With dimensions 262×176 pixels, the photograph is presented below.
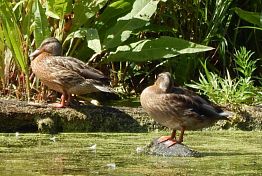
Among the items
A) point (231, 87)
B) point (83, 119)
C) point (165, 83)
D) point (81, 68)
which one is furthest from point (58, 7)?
point (165, 83)

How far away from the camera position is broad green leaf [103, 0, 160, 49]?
27.4 ft

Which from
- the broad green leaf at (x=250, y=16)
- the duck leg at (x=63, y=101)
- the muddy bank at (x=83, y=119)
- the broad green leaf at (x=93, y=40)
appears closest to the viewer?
the muddy bank at (x=83, y=119)

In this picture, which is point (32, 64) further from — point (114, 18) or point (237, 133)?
point (237, 133)

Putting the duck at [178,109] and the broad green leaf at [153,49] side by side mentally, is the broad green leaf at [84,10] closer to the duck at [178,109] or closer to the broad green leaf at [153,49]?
the broad green leaf at [153,49]

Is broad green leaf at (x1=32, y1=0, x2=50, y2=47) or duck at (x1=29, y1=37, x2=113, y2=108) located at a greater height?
broad green leaf at (x1=32, y1=0, x2=50, y2=47)

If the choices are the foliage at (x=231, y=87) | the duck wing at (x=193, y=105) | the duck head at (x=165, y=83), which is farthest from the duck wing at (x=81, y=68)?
the duck wing at (x=193, y=105)

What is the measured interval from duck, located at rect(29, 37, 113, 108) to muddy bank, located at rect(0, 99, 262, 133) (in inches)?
9.7

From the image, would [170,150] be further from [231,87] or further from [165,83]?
[231,87]

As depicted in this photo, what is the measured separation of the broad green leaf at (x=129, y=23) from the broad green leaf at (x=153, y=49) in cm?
10

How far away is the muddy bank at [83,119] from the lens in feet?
23.7

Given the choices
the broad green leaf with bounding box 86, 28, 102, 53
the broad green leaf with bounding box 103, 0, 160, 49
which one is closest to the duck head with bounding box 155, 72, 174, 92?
the broad green leaf with bounding box 86, 28, 102, 53

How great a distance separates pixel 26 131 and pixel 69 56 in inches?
54.5

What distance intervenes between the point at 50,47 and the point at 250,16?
2269 mm

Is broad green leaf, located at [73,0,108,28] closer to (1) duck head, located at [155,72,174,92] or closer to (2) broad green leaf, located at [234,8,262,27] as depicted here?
(2) broad green leaf, located at [234,8,262,27]
